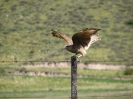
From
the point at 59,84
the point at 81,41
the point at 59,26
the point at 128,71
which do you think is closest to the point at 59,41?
the point at 59,26

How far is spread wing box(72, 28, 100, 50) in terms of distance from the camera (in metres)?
10.2

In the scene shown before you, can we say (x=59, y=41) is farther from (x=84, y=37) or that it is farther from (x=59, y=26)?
(x=84, y=37)

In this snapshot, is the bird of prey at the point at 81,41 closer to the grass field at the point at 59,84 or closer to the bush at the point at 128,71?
A: the grass field at the point at 59,84

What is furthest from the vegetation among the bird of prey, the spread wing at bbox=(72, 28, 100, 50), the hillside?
the spread wing at bbox=(72, 28, 100, 50)

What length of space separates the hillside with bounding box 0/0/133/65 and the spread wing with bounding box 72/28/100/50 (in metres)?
17.1

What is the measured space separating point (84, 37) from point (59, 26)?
82.0 ft

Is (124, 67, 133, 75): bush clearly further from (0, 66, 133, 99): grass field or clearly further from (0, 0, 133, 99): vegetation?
(0, 66, 133, 99): grass field

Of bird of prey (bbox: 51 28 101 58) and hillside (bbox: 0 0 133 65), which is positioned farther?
hillside (bbox: 0 0 133 65)

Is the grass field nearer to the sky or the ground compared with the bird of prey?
nearer to the ground

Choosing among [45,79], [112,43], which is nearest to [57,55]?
[112,43]

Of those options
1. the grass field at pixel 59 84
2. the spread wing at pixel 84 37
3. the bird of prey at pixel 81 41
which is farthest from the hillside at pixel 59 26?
the spread wing at pixel 84 37

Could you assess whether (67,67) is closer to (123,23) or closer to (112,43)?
(112,43)

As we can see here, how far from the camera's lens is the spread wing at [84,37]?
33.4 ft

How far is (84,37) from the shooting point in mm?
10438
